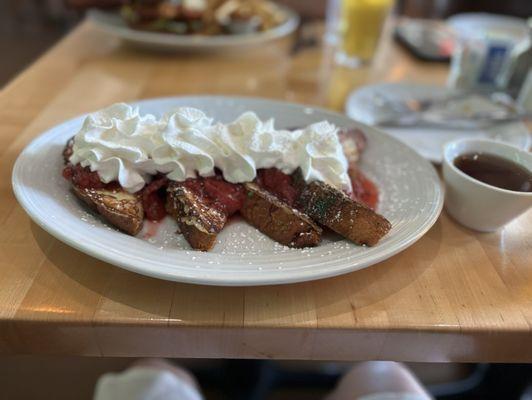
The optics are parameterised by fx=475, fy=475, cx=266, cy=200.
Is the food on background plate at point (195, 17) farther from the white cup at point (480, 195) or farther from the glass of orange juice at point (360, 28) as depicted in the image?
the white cup at point (480, 195)

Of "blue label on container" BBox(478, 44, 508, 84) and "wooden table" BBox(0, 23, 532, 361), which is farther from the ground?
"blue label on container" BBox(478, 44, 508, 84)

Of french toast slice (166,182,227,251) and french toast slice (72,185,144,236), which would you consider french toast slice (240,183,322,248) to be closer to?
french toast slice (166,182,227,251)

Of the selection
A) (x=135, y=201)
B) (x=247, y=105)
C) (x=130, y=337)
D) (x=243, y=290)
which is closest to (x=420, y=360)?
(x=243, y=290)

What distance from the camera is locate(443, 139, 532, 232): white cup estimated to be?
3.18 ft

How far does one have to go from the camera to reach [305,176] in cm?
101

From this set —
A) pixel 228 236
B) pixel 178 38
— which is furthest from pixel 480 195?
pixel 178 38

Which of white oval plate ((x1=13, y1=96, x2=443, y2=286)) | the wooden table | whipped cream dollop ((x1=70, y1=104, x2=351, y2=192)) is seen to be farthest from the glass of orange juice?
the wooden table

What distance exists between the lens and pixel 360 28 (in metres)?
2.01

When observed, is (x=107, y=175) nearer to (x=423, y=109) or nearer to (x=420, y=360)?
(x=420, y=360)

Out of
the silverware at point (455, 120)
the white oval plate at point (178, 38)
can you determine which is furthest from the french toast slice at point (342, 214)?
the white oval plate at point (178, 38)

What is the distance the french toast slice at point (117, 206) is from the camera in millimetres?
888

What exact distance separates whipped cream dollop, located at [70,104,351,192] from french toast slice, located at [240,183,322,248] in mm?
75

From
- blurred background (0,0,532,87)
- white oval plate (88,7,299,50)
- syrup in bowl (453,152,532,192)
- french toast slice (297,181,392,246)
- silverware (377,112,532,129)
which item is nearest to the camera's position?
french toast slice (297,181,392,246)

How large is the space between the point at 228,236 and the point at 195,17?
53.3 inches
